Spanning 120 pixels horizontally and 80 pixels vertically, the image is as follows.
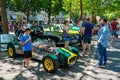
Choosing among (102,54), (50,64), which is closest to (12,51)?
(50,64)

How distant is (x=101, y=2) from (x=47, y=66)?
110ft

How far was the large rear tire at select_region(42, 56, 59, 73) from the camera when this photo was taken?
841 centimetres

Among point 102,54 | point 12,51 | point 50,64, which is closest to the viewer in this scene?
point 50,64

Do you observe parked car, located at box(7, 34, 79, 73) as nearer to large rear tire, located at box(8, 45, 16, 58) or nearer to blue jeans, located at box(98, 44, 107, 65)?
blue jeans, located at box(98, 44, 107, 65)

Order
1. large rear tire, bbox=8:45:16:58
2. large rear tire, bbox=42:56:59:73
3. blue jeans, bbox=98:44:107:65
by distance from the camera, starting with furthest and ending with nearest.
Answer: large rear tire, bbox=8:45:16:58 → blue jeans, bbox=98:44:107:65 → large rear tire, bbox=42:56:59:73

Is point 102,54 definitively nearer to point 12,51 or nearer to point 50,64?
point 50,64

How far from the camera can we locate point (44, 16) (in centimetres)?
8131

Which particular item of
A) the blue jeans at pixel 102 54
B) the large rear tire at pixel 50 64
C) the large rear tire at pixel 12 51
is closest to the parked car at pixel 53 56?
the large rear tire at pixel 50 64

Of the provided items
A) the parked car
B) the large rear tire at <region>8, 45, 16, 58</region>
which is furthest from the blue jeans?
the large rear tire at <region>8, 45, 16, 58</region>

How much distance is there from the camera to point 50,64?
8.55 meters

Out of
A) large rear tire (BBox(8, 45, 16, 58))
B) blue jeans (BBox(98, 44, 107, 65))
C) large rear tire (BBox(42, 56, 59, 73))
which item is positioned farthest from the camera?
large rear tire (BBox(8, 45, 16, 58))

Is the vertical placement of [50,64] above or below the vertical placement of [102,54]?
below

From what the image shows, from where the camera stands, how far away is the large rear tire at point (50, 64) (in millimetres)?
8406

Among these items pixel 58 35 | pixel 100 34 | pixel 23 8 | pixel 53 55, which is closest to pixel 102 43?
pixel 100 34
